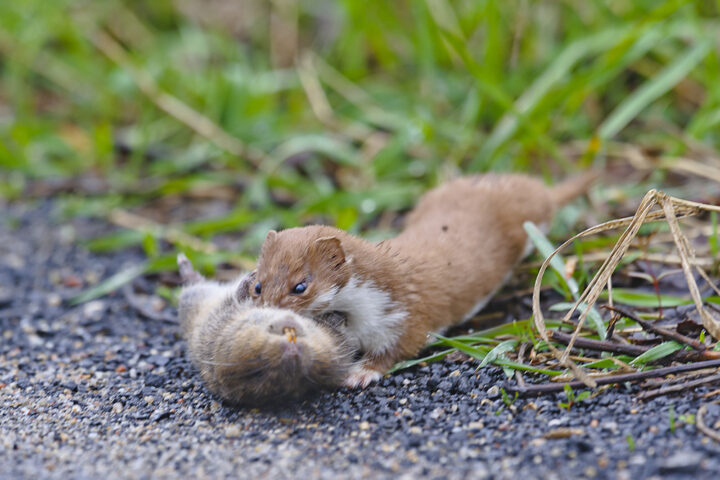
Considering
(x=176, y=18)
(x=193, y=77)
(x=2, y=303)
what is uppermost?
(x=176, y=18)

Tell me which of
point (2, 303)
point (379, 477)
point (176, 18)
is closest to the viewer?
point (379, 477)

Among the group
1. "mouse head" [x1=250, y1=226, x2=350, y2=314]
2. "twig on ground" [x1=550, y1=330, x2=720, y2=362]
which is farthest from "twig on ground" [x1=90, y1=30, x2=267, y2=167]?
"twig on ground" [x1=550, y1=330, x2=720, y2=362]

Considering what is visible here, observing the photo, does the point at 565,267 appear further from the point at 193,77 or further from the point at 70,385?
the point at 193,77

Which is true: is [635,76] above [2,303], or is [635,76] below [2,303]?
above

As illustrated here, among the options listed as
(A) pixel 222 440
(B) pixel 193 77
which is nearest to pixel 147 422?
(A) pixel 222 440

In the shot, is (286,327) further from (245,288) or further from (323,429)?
(245,288)

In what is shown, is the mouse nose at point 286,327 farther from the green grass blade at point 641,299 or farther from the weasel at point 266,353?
the green grass blade at point 641,299

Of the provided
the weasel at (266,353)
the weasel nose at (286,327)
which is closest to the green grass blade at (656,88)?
the weasel at (266,353)
